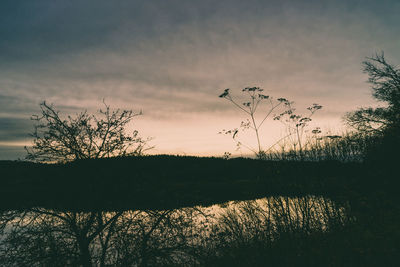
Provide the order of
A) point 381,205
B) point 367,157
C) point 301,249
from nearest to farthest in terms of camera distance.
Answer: point 301,249, point 381,205, point 367,157

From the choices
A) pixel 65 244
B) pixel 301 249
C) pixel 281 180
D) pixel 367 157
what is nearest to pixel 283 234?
pixel 301 249

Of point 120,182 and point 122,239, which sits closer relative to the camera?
point 122,239

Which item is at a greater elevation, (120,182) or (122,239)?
(120,182)

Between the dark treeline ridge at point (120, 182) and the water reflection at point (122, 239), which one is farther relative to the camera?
the dark treeline ridge at point (120, 182)

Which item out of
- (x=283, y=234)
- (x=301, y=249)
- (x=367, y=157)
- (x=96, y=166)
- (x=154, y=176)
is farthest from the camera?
(x=367, y=157)

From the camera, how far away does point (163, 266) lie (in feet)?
22.0

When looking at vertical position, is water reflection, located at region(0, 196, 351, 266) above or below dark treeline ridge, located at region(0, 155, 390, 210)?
below

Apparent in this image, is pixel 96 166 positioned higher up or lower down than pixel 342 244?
higher up

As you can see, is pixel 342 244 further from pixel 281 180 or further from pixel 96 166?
pixel 96 166

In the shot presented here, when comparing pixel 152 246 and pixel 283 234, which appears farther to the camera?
pixel 152 246

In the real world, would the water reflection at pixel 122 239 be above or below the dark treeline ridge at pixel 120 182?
below

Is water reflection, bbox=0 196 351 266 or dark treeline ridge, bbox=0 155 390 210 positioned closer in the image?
water reflection, bbox=0 196 351 266

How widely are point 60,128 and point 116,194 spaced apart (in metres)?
2.72

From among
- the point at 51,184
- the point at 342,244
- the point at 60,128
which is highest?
the point at 60,128
